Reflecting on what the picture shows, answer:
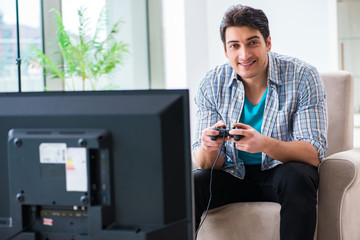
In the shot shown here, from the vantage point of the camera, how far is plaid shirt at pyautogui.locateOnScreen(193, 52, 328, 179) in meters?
1.99

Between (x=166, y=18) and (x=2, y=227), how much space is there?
4342 mm

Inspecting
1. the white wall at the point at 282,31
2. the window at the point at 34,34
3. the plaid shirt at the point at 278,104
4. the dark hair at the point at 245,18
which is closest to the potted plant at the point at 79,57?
the window at the point at 34,34

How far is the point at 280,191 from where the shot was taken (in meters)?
1.83

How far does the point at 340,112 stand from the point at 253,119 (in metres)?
0.53

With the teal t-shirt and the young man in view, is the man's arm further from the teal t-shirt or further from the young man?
the teal t-shirt

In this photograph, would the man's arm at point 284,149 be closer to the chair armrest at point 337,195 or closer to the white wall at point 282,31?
the chair armrest at point 337,195

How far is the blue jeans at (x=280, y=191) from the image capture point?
1719 millimetres

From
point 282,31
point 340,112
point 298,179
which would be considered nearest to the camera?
point 298,179

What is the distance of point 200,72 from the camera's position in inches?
200

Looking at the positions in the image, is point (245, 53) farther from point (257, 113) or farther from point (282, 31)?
point (282, 31)

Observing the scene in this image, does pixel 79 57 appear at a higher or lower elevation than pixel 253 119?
higher

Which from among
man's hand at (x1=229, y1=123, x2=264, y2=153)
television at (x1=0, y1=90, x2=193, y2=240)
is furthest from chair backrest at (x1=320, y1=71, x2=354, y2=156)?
television at (x1=0, y1=90, x2=193, y2=240)

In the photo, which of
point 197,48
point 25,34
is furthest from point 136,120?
point 197,48

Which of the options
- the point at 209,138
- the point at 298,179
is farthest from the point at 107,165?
the point at 298,179
